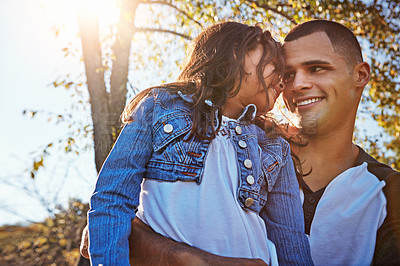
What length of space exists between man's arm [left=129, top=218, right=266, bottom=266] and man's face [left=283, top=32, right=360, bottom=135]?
1.75 m

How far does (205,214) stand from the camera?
1811mm

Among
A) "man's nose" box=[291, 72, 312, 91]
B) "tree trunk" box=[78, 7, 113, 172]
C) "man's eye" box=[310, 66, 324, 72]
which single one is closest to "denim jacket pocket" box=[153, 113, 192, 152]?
"man's nose" box=[291, 72, 312, 91]

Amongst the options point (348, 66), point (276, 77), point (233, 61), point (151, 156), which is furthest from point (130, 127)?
point (348, 66)

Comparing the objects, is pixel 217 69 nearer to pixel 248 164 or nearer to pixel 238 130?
pixel 238 130

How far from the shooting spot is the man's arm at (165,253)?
1.67 meters

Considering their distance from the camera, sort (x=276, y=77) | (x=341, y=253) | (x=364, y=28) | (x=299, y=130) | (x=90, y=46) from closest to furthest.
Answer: (x=276, y=77)
(x=341, y=253)
(x=299, y=130)
(x=90, y=46)
(x=364, y=28)

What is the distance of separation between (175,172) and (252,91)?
67 centimetres

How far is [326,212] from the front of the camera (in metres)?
2.96

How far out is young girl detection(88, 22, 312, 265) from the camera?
1750mm

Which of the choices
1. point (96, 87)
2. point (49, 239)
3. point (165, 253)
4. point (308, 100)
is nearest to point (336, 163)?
point (308, 100)

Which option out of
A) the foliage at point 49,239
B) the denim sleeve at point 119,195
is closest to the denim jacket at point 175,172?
the denim sleeve at point 119,195

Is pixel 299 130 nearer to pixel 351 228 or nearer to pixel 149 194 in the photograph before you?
pixel 351 228

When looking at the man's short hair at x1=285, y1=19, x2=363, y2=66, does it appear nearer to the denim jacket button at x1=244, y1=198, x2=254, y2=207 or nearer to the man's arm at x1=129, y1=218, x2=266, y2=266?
the denim jacket button at x1=244, y1=198, x2=254, y2=207

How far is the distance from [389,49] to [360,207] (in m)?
4.97
